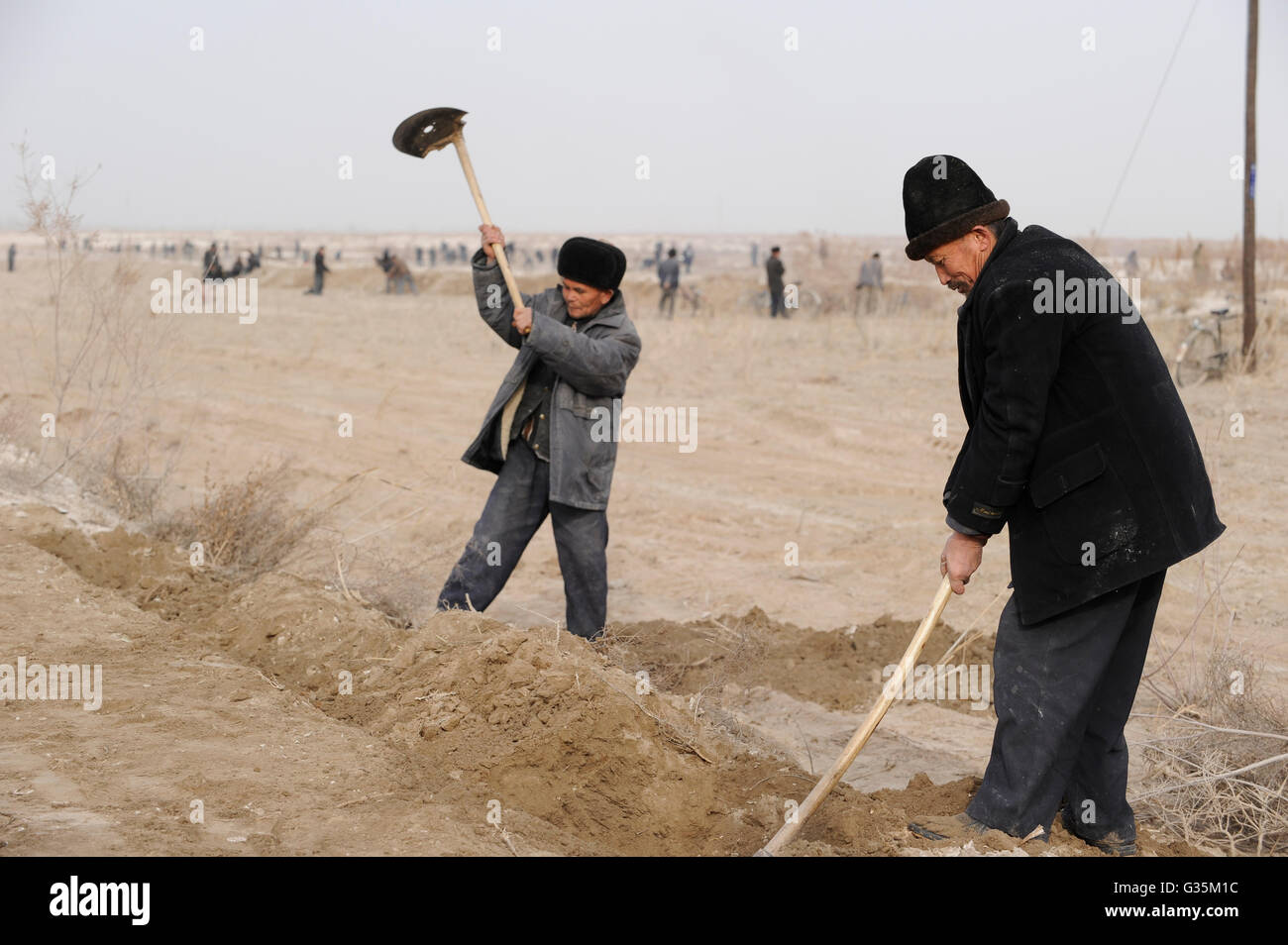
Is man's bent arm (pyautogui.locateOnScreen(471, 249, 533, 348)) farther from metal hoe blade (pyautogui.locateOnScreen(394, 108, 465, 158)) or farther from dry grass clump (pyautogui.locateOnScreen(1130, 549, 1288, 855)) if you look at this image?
dry grass clump (pyautogui.locateOnScreen(1130, 549, 1288, 855))

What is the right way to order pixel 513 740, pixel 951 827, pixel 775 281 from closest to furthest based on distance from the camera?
pixel 951 827
pixel 513 740
pixel 775 281

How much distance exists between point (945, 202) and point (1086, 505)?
0.88 metres

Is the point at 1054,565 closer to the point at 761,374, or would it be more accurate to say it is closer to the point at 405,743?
the point at 405,743

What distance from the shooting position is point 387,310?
82.9 ft

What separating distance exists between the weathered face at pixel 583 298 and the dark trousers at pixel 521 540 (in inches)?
23.7

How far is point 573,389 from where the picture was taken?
4836 mm

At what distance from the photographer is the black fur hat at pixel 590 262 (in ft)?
15.7

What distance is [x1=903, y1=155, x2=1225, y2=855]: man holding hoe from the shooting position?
3.04 metres

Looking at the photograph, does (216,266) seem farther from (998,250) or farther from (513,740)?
(998,250)

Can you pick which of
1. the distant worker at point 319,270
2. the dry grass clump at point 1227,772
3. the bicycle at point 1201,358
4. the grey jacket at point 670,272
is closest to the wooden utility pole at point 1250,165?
the bicycle at point 1201,358

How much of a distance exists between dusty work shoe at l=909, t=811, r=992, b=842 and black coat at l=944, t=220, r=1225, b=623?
62 cm

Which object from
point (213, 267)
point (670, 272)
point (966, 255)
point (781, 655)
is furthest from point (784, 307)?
point (966, 255)

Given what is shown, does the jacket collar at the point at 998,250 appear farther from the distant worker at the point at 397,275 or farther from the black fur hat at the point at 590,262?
the distant worker at the point at 397,275

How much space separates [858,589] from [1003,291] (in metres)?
4.30
